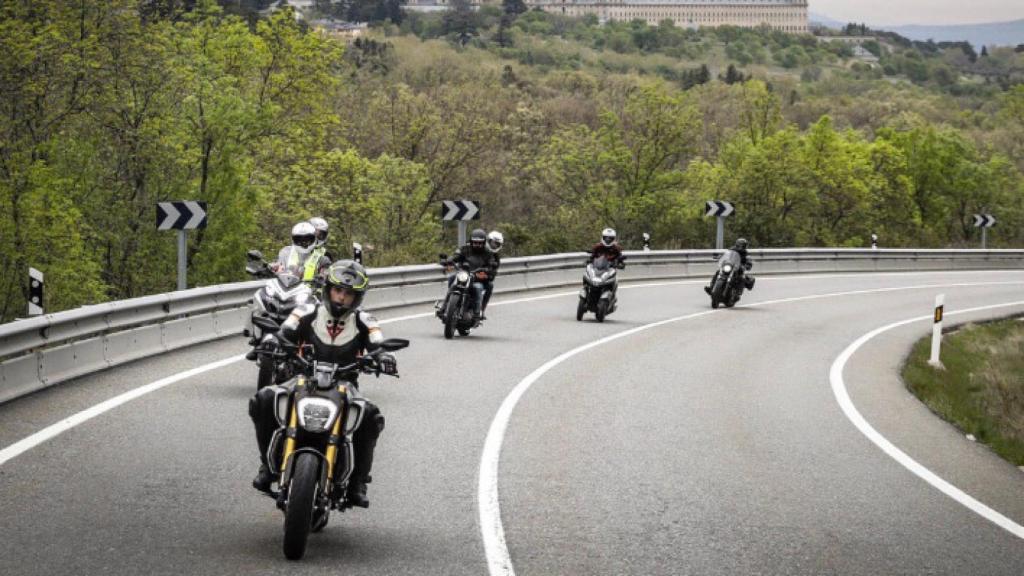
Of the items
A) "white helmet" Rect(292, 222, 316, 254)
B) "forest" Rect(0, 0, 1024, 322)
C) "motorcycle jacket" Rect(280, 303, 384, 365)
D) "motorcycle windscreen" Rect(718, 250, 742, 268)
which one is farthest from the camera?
"forest" Rect(0, 0, 1024, 322)

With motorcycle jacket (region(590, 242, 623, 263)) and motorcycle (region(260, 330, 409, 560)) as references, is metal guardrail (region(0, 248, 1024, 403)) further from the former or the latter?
motorcycle (region(260, 330, 409, 560))

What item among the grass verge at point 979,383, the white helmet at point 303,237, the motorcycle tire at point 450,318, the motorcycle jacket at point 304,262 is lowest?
the grass verge at point 979,383

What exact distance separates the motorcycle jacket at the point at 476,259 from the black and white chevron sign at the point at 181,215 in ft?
12.2

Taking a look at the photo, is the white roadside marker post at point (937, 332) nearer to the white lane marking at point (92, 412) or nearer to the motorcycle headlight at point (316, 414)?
the white lane marking at point (92, 412)

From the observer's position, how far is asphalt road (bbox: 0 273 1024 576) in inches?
296

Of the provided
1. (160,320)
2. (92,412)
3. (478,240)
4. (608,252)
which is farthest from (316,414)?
(608,252)

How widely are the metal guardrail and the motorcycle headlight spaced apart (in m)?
5.98

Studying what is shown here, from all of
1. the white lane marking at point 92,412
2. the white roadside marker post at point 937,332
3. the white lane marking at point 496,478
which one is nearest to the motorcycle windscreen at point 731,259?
the white lane marking at point 496,478

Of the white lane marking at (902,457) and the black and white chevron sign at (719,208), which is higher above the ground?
the black and white chevron sign at (719,208)

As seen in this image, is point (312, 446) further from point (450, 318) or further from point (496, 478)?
point (450, 318)

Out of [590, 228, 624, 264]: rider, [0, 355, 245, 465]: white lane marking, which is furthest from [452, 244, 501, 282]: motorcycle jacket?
[0, 355, 245, 465]: white lane marking

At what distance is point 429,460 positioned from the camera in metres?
10.5

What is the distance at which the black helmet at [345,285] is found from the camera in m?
7.88

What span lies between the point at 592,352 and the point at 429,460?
29.1 ft
